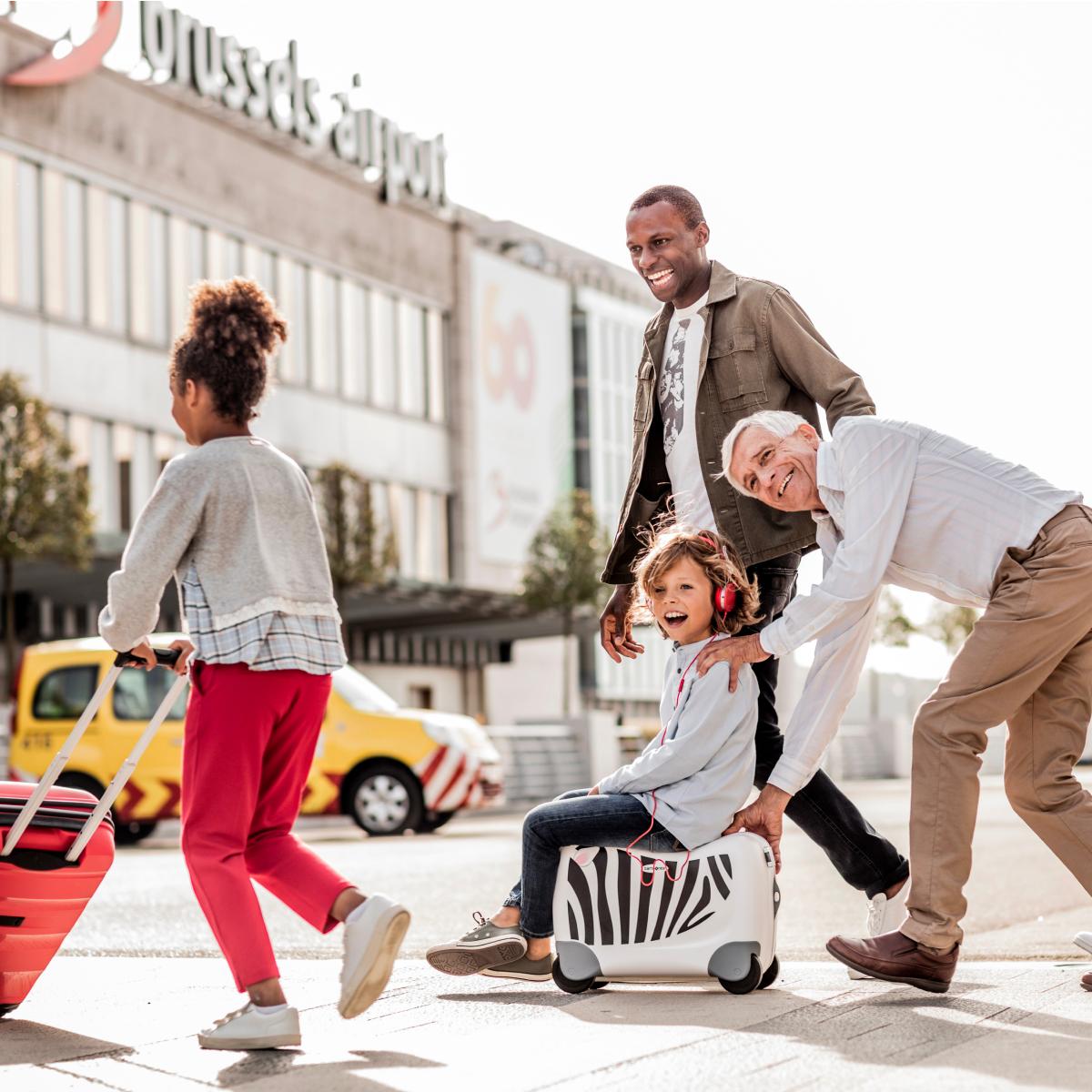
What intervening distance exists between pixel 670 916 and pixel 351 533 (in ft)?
93.0

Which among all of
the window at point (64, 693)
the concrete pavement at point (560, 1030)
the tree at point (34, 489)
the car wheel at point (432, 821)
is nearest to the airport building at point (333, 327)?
the tree at point (34, 489)

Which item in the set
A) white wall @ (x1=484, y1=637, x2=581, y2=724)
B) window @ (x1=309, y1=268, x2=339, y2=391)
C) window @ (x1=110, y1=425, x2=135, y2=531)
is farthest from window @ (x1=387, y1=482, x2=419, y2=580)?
window @ (x1=110, y1=425, x2=135, y2=531)

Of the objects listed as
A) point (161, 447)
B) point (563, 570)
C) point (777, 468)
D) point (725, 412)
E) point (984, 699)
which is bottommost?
point (984, 699)

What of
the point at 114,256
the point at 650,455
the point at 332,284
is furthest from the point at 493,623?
the point at 650,455

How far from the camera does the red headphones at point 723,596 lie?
184 inches

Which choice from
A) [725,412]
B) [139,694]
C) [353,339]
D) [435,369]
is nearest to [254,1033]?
[725,412]

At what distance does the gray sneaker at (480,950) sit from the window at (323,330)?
123 feet

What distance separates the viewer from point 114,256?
35938 millimetres

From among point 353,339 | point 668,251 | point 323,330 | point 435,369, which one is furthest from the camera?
point 435,369

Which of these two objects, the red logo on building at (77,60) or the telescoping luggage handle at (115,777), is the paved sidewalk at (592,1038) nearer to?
the telescoping luggage handle at (115,777)

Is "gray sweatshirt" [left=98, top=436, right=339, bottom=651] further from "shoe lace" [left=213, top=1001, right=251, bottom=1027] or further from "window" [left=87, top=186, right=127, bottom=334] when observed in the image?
"window" [left=87, top=186, right=127, bottom=334]

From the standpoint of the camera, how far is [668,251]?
5.12 metres

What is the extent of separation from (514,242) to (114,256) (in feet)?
61.7

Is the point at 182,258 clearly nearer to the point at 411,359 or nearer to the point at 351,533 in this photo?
the point at 351,533
